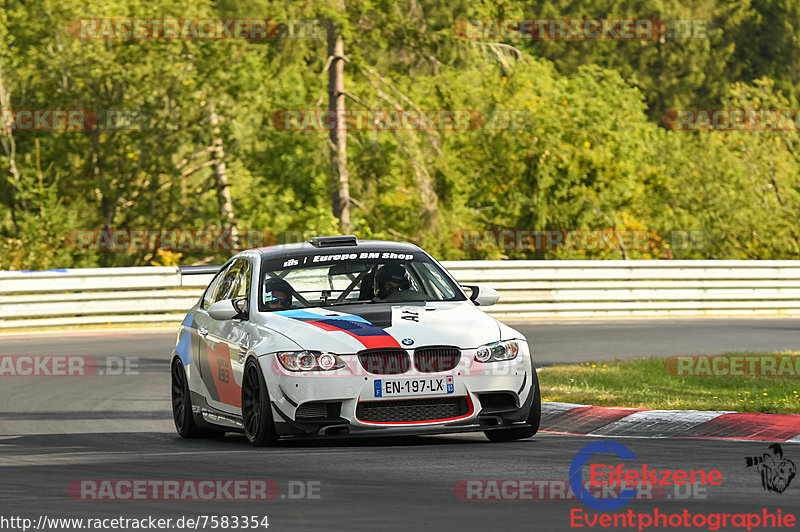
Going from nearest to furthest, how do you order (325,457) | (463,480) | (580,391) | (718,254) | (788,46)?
(463,480), (325,457), (580,391), (718,254), (788,46)

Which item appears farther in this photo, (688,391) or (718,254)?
(718,254)

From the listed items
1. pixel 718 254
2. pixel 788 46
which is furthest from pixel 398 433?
pixel 788 46

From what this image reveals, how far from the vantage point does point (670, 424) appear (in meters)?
10.9

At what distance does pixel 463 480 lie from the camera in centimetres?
809

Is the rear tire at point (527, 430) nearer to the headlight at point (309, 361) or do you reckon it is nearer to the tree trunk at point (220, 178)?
the headlight at point (309, 361)

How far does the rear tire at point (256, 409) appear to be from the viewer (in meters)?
9.83

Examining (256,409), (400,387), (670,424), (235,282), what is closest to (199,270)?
(235,282)

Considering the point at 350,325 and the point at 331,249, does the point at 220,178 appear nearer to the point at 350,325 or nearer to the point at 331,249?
the point at 331,249

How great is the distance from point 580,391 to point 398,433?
3.76 m

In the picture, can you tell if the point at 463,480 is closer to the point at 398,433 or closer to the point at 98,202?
the point at 398,433

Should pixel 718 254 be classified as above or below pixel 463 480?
below

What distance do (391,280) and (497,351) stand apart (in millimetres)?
1443

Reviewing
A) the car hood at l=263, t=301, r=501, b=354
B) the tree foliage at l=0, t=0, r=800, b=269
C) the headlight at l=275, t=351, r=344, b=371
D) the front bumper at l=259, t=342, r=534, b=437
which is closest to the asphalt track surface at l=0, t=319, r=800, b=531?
the front bumper at l=259, t=342, r=534, b=437

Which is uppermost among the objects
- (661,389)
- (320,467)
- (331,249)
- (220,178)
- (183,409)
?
(331,249)
